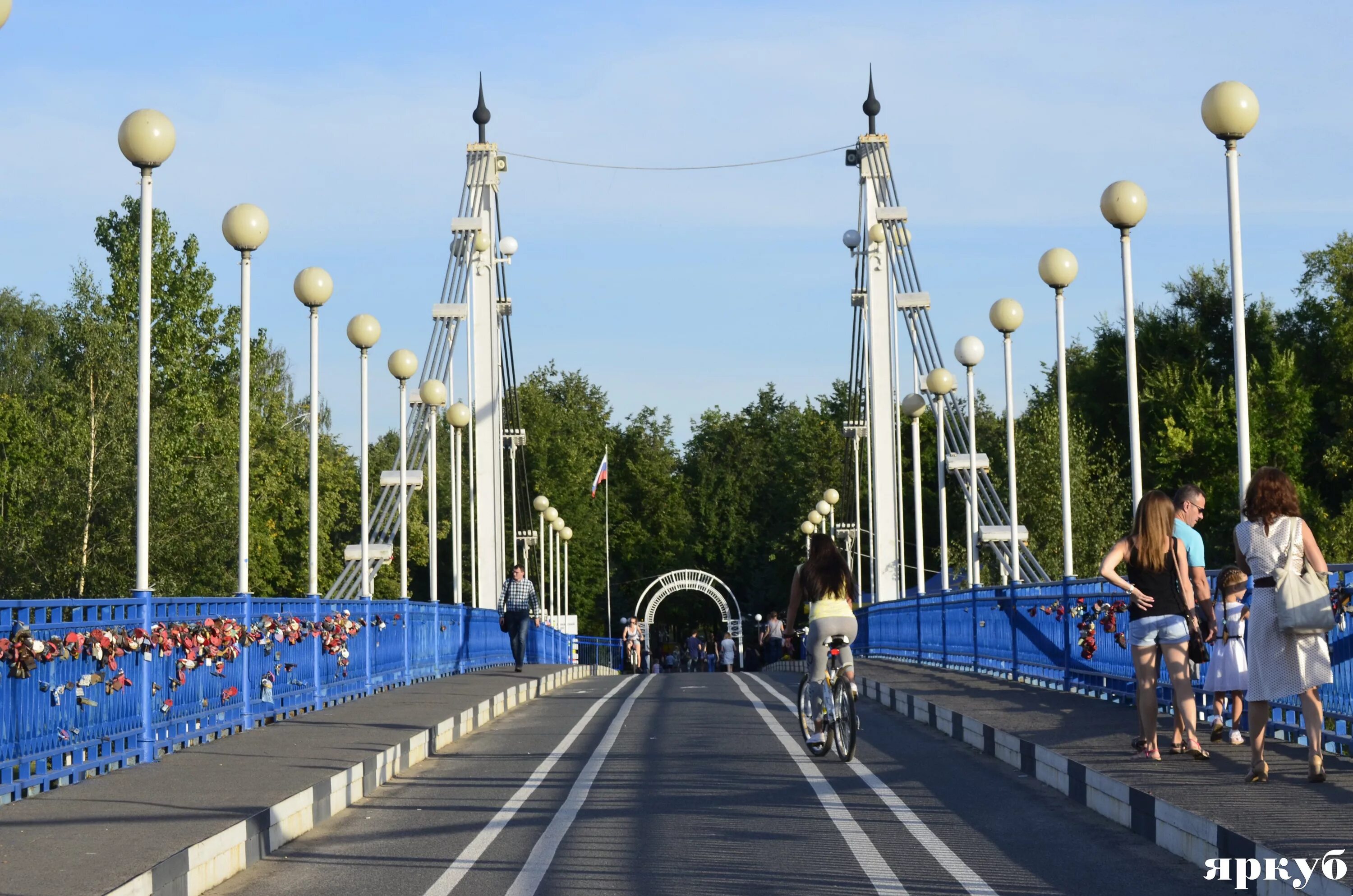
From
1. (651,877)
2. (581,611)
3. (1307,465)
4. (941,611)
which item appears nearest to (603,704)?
(941,611)

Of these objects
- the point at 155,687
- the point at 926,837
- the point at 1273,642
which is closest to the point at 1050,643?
the point at 1273,642

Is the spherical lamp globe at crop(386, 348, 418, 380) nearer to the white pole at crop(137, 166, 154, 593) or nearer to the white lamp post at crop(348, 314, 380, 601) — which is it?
the white lamp post at crop(348, 314, 380, 601)

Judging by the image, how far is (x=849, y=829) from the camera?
9.05m

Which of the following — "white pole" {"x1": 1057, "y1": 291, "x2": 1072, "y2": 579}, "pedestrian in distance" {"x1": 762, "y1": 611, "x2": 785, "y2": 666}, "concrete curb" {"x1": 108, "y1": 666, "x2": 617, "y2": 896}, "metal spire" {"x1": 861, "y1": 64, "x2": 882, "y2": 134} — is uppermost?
"metal spire" {"x1": 861, "y1": 64, "x2": 882, "y2": 134}

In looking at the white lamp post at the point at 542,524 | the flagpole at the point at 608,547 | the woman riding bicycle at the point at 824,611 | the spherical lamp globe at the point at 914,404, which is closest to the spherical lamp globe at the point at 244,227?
the woman riding bicycle at the point at 824,611

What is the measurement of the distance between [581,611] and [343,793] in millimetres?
83888

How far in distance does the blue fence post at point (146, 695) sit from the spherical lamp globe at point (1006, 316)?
47.2 feet

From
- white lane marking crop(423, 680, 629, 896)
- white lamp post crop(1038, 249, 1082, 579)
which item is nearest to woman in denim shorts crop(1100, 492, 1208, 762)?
white lane marking crop(423, 680, 629, 896)

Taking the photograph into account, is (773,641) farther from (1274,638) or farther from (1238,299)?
(1274,638)

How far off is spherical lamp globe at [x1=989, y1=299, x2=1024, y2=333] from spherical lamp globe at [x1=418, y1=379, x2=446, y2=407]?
1220 centimetres

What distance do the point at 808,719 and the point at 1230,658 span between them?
3.17m

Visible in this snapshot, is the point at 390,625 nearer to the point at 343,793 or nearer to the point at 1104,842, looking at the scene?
the point at 343,793

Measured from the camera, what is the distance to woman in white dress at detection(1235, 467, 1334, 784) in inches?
354

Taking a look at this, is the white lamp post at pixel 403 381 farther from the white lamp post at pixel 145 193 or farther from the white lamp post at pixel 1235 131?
the white lamp post at pixel 1235 131
